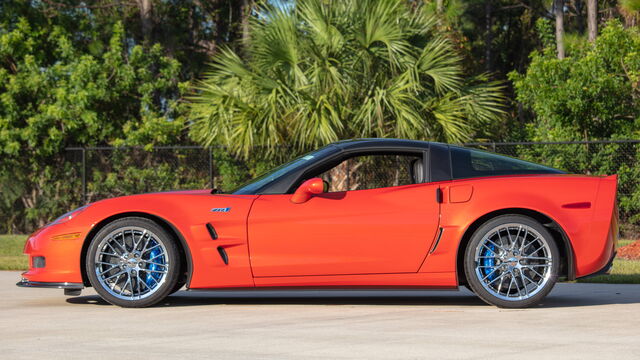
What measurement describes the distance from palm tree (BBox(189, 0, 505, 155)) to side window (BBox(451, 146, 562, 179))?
8594mm

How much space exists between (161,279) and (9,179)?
15281 mm

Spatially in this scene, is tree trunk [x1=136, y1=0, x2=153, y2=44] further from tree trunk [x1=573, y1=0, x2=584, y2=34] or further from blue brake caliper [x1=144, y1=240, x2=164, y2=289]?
blue brake caliper [x1=144, y1=240, x2=164, y2=289]

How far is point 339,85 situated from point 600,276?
742cm

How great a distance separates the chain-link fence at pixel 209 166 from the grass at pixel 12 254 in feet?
5.57

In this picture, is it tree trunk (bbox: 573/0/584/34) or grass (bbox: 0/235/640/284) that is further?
tree trunk (bbox: 573/0/584/34)

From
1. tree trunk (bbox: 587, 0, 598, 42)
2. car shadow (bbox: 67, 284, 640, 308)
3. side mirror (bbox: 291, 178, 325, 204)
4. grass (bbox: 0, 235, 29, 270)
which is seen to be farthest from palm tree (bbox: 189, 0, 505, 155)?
side mirror (bbox: 291, 178, 325, 204)

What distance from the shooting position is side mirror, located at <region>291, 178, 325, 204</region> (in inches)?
305

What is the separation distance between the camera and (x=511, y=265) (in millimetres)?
7852

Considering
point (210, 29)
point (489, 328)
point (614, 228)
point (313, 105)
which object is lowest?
point (489, 328)

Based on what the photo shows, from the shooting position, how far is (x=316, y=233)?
779 cm

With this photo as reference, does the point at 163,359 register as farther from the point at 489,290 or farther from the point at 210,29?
the point at 210,29

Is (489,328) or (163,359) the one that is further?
(489,328)

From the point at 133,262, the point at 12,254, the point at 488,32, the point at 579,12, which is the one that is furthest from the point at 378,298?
the point at 579,12

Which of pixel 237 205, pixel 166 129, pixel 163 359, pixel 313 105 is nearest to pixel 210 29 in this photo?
pixel 166 129
